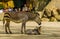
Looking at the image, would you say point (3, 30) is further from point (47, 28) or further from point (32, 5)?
point (32, 5)

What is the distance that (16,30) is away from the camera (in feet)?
4.21

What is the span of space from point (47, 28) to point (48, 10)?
485 millimetres

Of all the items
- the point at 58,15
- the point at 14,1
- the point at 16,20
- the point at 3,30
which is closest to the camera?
the point at 16,20

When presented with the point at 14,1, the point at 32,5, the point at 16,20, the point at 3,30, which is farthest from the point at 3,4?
the point at 16,20

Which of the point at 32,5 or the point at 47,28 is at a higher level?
the point at 32,5

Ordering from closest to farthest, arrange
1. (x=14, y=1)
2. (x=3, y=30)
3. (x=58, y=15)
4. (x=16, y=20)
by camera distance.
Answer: (x=16, y=20)
(x=3, y=30)
(x=58, y=15)
(x=14, y=1)

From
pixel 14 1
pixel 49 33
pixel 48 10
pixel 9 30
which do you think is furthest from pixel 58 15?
pixel 9 30

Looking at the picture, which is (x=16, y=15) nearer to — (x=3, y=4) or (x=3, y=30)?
(x=3, y=30)

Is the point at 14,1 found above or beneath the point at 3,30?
above

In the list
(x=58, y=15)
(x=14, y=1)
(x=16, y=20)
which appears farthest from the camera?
(x=14, y=1)

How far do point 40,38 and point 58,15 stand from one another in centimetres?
68

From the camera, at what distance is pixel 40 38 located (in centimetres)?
117

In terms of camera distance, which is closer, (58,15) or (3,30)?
(3,30)

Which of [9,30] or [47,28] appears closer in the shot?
[9,30]
